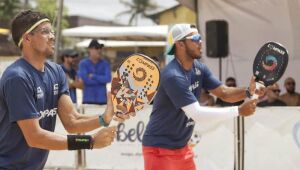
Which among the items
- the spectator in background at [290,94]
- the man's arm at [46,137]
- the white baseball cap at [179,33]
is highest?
the white baseball cap at [179,33]

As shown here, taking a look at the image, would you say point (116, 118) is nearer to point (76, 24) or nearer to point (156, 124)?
point (156, 124)

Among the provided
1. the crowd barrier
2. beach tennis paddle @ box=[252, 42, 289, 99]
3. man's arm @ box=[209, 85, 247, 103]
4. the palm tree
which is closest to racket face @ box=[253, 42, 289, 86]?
beach tennis paddle @ box=[252, 42, 289, 99]

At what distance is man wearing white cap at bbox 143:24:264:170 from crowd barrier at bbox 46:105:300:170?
2.80m

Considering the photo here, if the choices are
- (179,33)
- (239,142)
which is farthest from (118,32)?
(179,33)

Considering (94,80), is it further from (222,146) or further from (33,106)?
(33,106)

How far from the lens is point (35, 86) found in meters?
3.57

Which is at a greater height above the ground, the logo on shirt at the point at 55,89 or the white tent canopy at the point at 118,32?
the logo on shirt at the point at 55,89

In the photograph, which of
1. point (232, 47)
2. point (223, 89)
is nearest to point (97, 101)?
point (232, 47)

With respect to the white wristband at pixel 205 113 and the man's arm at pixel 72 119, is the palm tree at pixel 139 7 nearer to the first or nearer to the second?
the white wristband at pixel 205 113

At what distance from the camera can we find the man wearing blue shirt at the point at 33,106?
344 centimetres

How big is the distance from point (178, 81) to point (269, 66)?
0.74m

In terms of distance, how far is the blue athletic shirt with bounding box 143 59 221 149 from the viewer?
4.82m

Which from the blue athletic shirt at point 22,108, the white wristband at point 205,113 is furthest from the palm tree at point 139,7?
the blue athletic shirt at point 22,108

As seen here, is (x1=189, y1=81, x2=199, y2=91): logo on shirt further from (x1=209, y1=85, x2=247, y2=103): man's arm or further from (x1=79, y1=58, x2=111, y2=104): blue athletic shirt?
(x1=79, y1=58, x2=111, y2=104): blue athletic shirt
